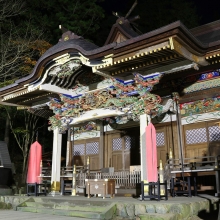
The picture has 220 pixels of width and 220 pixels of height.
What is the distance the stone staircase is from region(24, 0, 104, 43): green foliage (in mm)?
14572

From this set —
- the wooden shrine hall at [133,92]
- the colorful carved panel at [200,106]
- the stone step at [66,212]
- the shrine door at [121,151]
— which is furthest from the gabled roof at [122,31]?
the stone step at [66,212]

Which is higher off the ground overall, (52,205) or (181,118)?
(181,118)

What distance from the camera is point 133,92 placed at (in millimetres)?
9266

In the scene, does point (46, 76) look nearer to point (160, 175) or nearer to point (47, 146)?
point (160, 175)

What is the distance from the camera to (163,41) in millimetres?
7133

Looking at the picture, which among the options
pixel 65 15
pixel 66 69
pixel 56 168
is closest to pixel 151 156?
pixel 66 69

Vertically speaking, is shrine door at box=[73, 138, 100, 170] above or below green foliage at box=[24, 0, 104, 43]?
below

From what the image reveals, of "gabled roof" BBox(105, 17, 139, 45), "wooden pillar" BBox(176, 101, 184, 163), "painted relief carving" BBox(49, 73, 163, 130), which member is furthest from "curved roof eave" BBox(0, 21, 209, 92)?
"wooden pillar" BBox(176, 101, 184, 163)

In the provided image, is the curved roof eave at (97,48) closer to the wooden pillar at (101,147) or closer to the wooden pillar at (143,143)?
the wooden pillar at (143,143)

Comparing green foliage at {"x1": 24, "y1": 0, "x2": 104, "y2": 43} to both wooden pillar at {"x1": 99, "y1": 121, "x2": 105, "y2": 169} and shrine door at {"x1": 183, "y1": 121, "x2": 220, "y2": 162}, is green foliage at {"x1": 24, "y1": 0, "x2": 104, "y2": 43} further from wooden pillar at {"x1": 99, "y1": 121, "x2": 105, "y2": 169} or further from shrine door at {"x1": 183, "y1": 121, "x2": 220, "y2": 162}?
shrine door at {"x1": 183, "y1": 121, "x2": 220, "y2": 162}

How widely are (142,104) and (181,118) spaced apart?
2.20 m

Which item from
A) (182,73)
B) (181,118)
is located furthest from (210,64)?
(181,118)

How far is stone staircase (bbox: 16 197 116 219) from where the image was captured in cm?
676

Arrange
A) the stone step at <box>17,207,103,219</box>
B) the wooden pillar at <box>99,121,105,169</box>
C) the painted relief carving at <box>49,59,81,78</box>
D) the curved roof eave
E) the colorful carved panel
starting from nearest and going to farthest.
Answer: the stone step at <box>17,207,103,219</box>
the curved roof eave
the colorful carved panel
the painted relief carving at <box>49,59,81,78</box>
the wooden pillar at <box>99,121,105,169</box>
